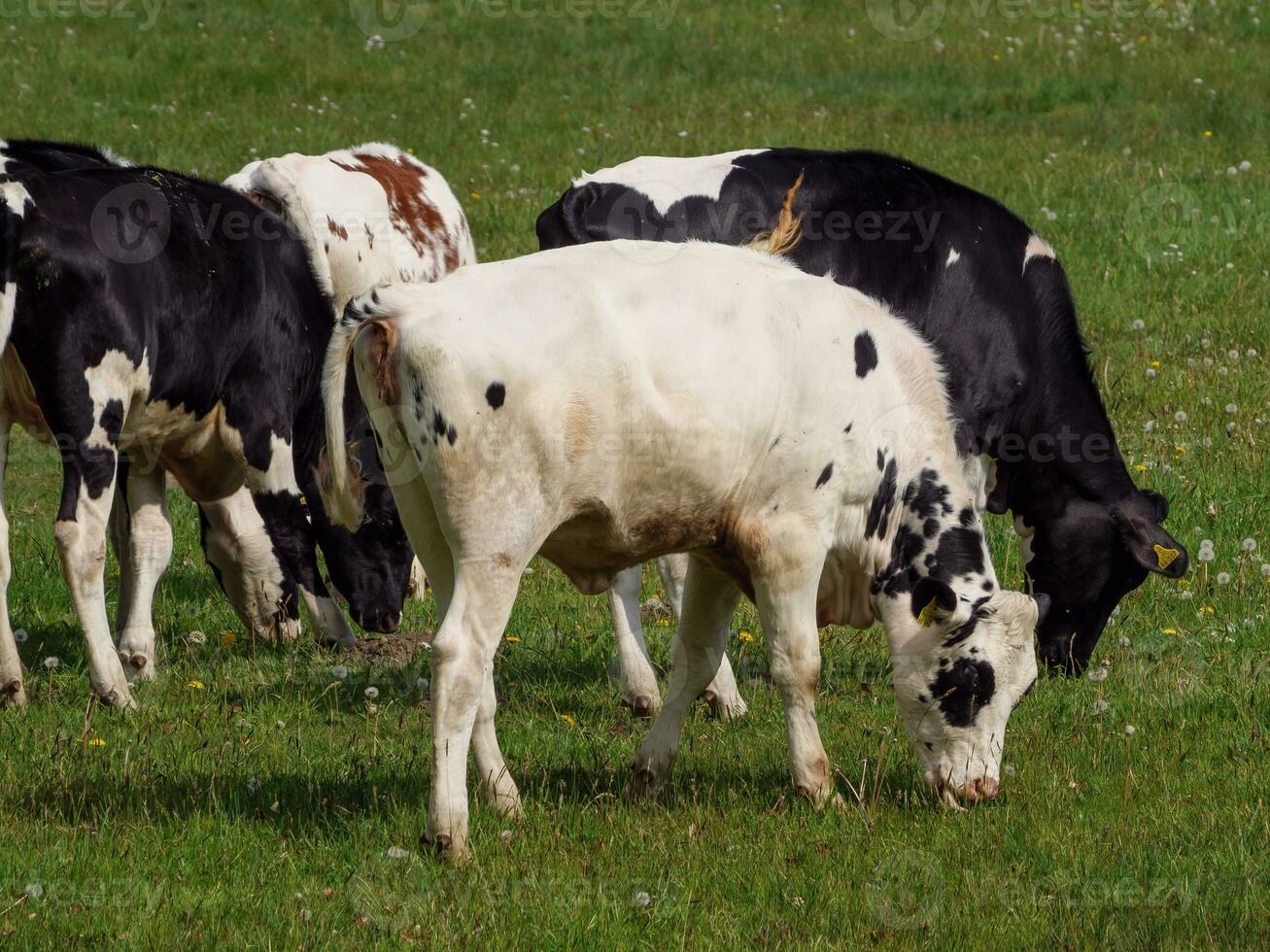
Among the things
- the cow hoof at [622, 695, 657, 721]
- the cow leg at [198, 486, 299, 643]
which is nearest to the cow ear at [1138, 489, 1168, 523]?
the cow hoof at [622, 695, 657, 721]

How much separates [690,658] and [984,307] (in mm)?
2878

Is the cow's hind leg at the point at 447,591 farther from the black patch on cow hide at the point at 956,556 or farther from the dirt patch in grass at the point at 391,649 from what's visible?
the dirt patch in grass at the point at 391,649

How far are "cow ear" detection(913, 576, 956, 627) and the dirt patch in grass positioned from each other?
3.03 metres

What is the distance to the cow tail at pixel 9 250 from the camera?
6.91 metres

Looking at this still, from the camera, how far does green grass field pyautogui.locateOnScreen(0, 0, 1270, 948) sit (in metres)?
5.13

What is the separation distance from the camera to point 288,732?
7098 mm

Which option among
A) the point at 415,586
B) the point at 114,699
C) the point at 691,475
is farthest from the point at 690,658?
the point at 415,586

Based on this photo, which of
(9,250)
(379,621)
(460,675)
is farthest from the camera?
(379,621)

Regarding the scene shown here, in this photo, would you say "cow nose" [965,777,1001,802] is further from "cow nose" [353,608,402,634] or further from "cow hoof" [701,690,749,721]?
"cow nose" [353,608,402,634]

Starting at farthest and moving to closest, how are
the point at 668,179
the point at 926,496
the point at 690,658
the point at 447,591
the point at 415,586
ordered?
the point at 415,586, the point at 668,179, the point at 690,658, the point at 926,496, the point at 447,591

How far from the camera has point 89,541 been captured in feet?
23.7

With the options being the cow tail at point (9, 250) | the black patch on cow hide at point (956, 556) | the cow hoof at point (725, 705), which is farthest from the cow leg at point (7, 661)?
the black patch on cow hide at point (956, 556)

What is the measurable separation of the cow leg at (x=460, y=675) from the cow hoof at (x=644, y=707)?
92.9 inches

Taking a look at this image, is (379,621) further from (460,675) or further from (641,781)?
(460,675)
